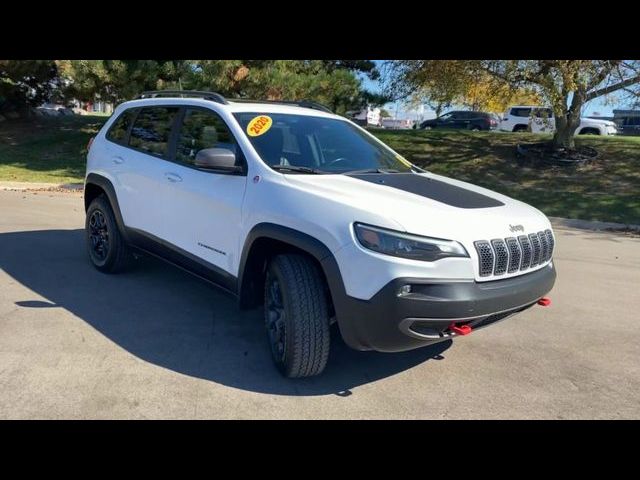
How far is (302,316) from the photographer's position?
3.15 metres

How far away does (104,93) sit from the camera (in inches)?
602

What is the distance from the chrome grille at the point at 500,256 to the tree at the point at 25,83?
1660 centimetres

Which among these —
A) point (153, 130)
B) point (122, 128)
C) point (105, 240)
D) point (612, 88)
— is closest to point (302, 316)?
point (153, 130)

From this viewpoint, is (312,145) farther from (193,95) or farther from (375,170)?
(193,95)

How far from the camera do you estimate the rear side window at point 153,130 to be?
4.74 metres

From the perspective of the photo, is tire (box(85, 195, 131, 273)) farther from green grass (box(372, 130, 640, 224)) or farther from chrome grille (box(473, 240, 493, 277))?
green grass (box(372, 130, 640, 224))

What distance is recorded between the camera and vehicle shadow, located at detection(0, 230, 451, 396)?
3.54 m

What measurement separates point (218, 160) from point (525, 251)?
214 centimetres

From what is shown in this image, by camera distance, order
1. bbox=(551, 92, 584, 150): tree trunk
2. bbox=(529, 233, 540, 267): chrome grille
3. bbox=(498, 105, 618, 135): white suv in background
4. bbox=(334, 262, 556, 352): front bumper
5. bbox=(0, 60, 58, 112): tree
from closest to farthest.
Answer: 1. bbox=(334, 262, 556, 352): front bumper
2. bbox=(529, 233, 540, 267): chrome grille
3. bbox=(551, 92, 584, 150): tree trunk
4. bbox=(0, 60, 58, 112): tree
5. bbox=(498, 105, 618, 135): white suv in background

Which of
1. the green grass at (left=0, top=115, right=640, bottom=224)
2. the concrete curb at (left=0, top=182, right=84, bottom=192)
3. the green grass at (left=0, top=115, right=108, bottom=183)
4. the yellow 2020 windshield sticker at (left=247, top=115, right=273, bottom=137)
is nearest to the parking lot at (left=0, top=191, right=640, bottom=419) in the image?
the yellow 2020 windshield sticker at (left=247, top=115, right=273, bottom=137)

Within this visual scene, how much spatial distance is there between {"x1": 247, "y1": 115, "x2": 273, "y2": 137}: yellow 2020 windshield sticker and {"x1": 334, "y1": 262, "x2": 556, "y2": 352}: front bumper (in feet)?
5.25

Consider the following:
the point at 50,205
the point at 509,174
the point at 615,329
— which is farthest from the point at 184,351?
the point at 509,174

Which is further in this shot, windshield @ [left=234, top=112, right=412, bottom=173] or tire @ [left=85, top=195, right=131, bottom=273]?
tire @ [left=85, top=195, right=131, bottom=273]
